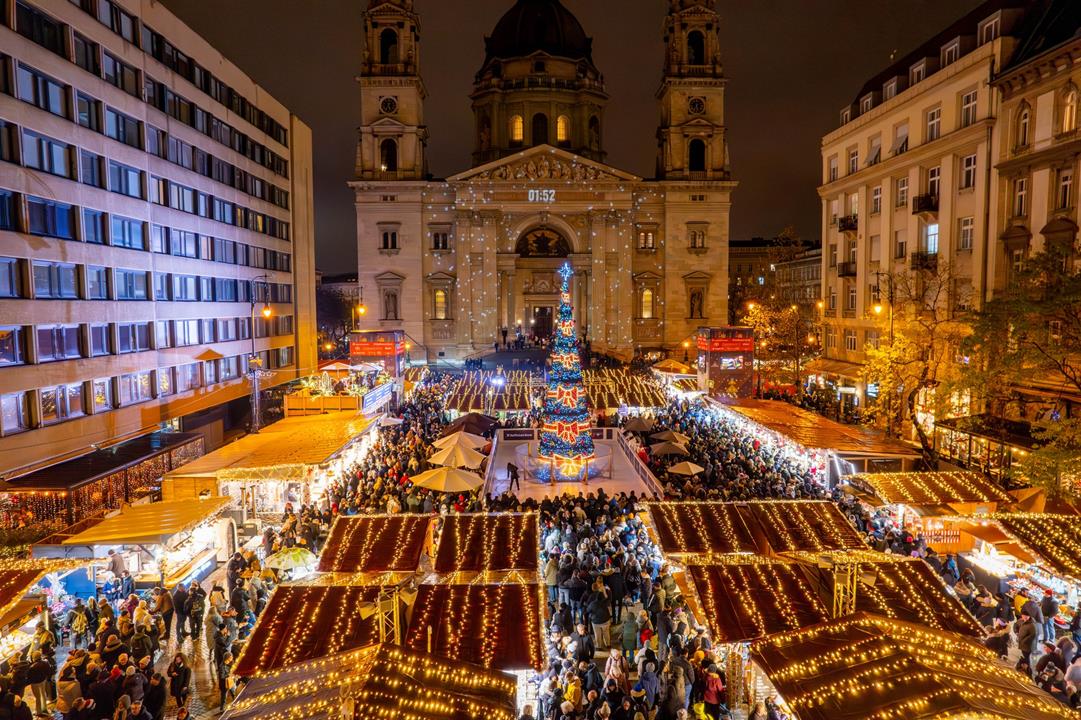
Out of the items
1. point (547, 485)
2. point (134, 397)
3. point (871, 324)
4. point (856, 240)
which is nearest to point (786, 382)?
point (871, 324)

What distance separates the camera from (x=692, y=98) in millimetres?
55500

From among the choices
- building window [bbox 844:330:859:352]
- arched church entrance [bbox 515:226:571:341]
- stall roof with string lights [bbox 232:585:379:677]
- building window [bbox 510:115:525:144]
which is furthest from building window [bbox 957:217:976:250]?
building window [bbox 510:115:525:144]

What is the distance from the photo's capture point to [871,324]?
112 ft

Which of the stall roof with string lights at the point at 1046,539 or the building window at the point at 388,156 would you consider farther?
the building window at the point at 388,156

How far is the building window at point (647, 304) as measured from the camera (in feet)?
187

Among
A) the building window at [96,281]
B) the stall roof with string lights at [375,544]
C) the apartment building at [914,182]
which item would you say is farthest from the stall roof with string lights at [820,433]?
the building window at [96,281]

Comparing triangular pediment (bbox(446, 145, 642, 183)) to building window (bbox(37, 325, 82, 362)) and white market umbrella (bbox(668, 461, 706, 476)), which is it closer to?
building window (bbox(37, 325, 82, 362))

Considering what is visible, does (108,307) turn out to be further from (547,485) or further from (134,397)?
(547,485)

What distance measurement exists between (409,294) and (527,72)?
76.1 feet

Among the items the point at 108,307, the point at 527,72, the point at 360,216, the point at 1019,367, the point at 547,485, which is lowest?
the point at 547,485

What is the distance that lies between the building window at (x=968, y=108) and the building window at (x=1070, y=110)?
4.95 meters

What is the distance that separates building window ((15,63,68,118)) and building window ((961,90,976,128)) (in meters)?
32.2

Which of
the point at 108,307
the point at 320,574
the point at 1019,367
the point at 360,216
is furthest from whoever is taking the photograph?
the point at 360,216

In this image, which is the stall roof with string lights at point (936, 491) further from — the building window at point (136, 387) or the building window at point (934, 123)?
the building window at point (136, 387)
